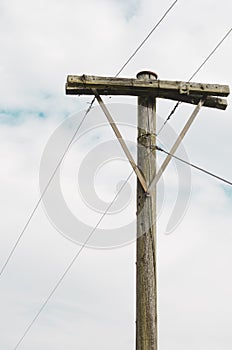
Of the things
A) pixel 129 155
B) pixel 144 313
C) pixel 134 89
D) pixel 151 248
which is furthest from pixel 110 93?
pixel 144 313

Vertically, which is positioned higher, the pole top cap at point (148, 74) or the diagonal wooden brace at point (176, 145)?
the pole top cap at point (148, 74)

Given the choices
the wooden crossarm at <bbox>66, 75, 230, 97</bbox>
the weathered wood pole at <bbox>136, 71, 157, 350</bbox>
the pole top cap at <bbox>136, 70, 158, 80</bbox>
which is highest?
the pole top cap at <bbox>136, 70, 158, 80</bbox>

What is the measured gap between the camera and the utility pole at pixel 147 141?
4737 mm

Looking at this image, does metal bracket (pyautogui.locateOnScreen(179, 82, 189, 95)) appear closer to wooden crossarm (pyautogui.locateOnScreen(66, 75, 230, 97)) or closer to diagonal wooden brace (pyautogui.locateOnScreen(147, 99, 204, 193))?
wooden crossarm (pyautogui.locateOnScreen(66, 75, 230, 97))

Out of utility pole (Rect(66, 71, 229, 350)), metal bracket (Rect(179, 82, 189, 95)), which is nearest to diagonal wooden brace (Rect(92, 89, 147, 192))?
utility pole (Rect(66, 71, 229, 350))

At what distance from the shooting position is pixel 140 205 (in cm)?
509

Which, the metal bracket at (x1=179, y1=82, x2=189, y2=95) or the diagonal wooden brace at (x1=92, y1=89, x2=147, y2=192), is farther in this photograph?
the metal bracket at (x1=179, y1=82, x2=189, y2=95)

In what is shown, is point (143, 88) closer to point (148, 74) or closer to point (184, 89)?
point (148, 74)

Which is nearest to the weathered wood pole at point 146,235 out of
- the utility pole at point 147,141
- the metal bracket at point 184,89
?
the utility pole at point 147,141

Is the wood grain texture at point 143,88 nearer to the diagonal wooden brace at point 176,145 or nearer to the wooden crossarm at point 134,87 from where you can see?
the wooden crossarm at point 134,87

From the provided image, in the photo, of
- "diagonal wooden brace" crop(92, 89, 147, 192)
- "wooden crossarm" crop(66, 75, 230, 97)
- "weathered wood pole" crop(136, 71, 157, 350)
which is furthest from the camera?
"wooden crossarm" crop(66, 75, 230, 97)

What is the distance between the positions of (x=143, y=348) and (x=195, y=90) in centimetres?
262

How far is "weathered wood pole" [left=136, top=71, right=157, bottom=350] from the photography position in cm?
467

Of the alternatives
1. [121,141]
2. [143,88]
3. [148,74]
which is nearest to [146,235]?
[121,141]
